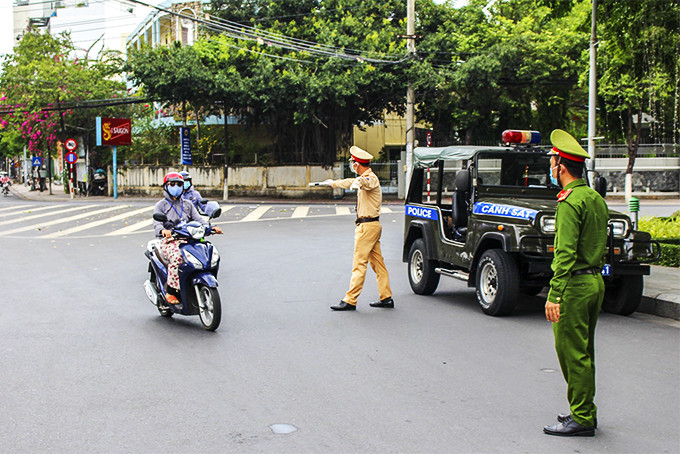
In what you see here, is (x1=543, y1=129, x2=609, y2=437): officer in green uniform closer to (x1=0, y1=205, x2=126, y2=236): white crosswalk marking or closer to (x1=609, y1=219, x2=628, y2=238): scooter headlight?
(x1=609, y1=219, x2=628, y2=238): scooter headlight

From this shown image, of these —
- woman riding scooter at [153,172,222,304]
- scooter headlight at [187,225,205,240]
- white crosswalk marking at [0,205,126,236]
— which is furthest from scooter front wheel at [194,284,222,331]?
white crosswalk marking at [0,205,126,236]

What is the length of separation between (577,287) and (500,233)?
13.2 ft

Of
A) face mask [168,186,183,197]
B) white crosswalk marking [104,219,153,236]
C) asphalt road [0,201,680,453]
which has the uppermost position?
face mask [168,186,183,197]

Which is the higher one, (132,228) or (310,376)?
(132,228)

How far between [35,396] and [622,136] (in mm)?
38321

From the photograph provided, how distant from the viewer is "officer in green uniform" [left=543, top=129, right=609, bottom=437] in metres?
4.73

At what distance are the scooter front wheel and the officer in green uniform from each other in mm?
4063

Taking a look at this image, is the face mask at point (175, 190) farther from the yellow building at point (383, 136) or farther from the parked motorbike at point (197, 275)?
the yellow building at point (383, 136)

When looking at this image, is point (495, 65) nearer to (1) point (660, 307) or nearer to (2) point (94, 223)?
(2) point (94, 223)

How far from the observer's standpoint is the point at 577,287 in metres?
4.74

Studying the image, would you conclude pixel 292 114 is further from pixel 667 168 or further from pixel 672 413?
pixel 672 413

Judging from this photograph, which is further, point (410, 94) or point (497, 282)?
point (410, 94)

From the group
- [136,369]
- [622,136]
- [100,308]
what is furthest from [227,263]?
[622,136]

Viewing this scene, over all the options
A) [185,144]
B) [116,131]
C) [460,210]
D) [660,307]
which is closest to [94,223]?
[460,210]
